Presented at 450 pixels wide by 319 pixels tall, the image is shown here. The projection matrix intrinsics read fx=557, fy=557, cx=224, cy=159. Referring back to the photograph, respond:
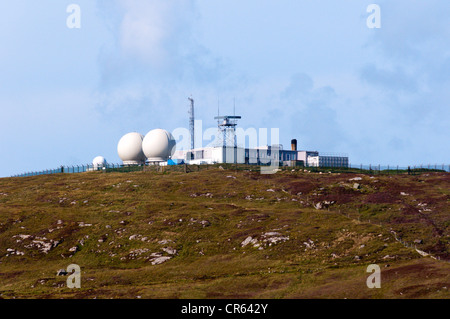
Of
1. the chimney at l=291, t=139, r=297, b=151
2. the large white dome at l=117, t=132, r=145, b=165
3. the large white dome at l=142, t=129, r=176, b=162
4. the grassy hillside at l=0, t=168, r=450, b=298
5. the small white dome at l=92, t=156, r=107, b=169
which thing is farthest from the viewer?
the chimney at l=291, t=139, r=297, b=151

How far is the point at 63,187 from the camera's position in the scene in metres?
128

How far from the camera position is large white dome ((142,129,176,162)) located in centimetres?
15688

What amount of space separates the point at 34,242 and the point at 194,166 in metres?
68.3

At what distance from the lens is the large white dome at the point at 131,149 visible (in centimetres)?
16138

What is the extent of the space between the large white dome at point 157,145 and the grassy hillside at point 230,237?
28.8 meters

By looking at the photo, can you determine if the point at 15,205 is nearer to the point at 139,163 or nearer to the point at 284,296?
the point at 139,163

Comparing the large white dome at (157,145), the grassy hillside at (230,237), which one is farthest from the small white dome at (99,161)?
the grassy hillside at (230,237)

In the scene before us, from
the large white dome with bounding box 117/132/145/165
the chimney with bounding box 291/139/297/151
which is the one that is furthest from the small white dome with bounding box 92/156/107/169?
the chimney with bounding box 291/139/297/151

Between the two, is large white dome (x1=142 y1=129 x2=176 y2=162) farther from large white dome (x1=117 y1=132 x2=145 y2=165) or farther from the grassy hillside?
the grassy hillside

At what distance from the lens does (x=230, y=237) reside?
84750 mm

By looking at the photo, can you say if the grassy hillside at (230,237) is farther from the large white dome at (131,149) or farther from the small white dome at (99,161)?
the small white dome at (99,161)

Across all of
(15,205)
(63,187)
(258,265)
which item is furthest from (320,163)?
(258,265)

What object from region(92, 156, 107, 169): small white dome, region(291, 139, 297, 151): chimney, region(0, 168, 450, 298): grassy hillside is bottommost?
region(0, 168, 450, 298): grassy hillside

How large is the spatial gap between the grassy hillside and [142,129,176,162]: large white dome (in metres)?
28.8
